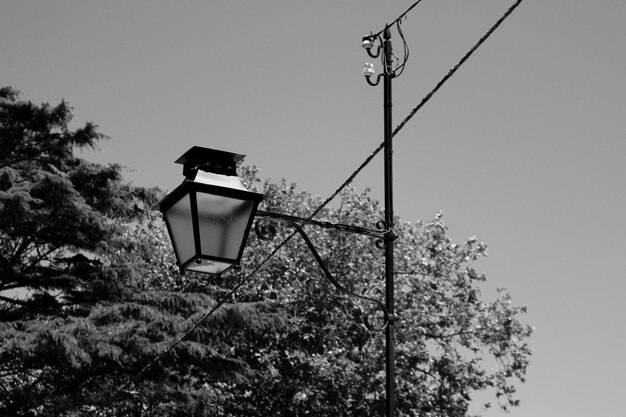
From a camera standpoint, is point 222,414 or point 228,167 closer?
point 228,167

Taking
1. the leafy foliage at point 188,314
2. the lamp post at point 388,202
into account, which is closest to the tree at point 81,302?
the leafy foliage at point 188,314

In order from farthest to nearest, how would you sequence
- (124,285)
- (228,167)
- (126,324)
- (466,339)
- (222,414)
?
(466,339) < (222,414) < (124,285) < (126,324) < (228,167)

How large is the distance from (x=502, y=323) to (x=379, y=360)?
412cm

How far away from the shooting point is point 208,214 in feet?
14.6

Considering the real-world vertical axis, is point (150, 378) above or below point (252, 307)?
below

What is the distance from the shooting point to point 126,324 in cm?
1984

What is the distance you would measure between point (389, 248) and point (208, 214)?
4.58 ft

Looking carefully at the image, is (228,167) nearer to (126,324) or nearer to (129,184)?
(126,324)

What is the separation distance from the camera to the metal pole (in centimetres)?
520

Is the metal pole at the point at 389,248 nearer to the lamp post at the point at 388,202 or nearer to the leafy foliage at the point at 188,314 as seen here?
the lamp post at the point at 388,202

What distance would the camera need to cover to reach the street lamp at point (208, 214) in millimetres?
4438

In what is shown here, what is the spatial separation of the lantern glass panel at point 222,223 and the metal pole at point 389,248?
3.75ft

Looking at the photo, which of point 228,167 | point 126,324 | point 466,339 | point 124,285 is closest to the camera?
point 228,167

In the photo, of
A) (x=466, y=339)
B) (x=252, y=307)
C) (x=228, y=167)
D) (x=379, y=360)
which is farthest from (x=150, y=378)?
(x=228, y=167)
